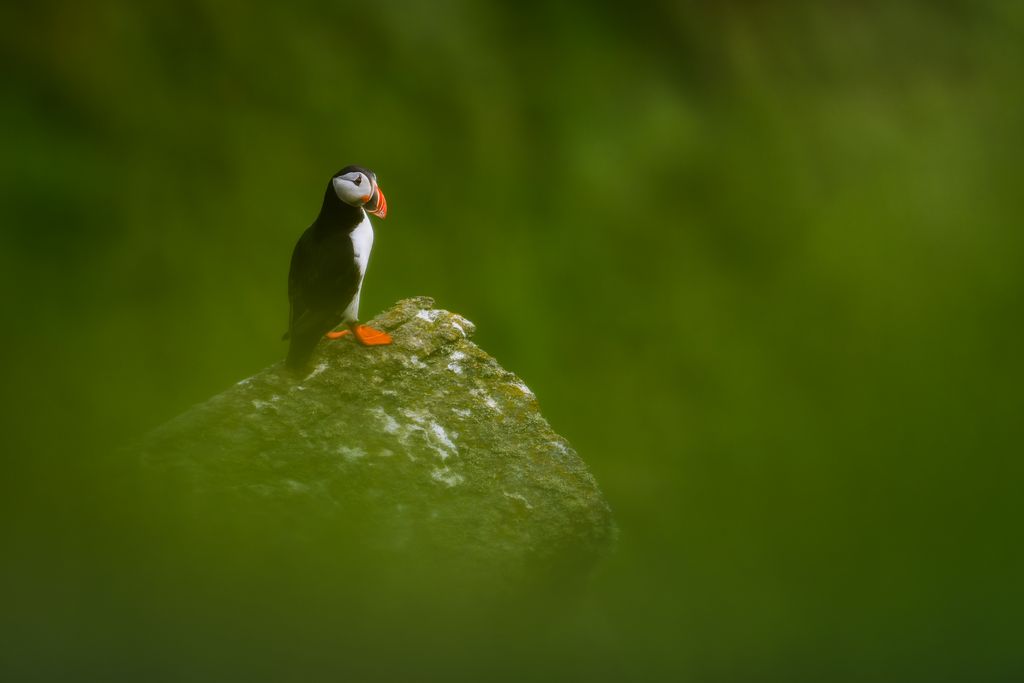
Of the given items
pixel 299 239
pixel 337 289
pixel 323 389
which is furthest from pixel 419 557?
pixel 299 239

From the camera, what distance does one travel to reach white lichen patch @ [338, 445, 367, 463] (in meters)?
2.75

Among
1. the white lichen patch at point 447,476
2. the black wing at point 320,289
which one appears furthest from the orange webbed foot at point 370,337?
the white lichen patch at point 447,476

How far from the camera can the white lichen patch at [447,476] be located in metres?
2.75

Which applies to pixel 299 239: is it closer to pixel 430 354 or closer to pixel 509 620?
pixel 430 354

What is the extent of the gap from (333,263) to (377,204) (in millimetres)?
222

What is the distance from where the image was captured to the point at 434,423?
2.82 meters

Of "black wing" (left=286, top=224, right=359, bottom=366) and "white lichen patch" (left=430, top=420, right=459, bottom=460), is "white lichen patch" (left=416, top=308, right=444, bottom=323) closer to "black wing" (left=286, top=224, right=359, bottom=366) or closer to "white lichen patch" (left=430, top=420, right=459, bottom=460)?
"black wing" (left=286, top=224, right=359, bottom=366)

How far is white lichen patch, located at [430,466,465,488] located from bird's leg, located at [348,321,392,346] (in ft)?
1.50

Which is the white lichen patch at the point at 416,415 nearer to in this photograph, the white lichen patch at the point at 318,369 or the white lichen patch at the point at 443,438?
the white lichen patch at the point at 443,438

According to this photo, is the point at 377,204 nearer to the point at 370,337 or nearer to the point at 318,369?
the point at 370,337

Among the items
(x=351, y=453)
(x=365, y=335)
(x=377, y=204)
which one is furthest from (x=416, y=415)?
(x=377, y=204)

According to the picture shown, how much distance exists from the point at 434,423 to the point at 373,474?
0.23m

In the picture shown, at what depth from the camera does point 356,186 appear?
2799mm

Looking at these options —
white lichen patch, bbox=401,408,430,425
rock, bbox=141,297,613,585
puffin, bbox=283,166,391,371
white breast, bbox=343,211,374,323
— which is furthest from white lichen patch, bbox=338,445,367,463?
white breast, bbox=343,211,374,323
